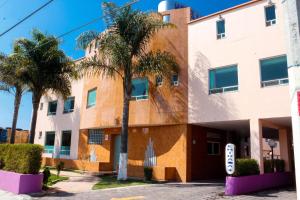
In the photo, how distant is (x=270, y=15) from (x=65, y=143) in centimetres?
1929

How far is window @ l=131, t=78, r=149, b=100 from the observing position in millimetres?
19438

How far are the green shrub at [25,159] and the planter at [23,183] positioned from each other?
228 millimetres

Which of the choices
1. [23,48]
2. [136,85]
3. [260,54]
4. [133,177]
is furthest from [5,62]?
[260,54]

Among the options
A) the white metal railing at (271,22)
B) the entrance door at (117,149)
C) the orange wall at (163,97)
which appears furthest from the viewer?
the entrance door at (117,149)

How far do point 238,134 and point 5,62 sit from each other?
17.3 metres

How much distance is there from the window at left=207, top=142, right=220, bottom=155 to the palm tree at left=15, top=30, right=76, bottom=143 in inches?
400

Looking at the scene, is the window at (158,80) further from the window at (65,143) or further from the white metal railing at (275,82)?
the window at (65,143)

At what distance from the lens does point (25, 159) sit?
1278cm

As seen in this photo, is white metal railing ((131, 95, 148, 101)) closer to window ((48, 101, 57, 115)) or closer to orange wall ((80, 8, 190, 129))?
orange wall ((80, 8, 190, 129))

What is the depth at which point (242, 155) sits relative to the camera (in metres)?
23.6

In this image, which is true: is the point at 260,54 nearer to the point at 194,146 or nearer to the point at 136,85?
the point at 194,146

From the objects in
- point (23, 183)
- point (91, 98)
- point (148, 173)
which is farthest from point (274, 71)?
point (91, 98)

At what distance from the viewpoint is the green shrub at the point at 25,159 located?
1271 centimetres

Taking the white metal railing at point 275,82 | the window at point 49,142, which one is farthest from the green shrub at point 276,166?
the window at point 49,142
